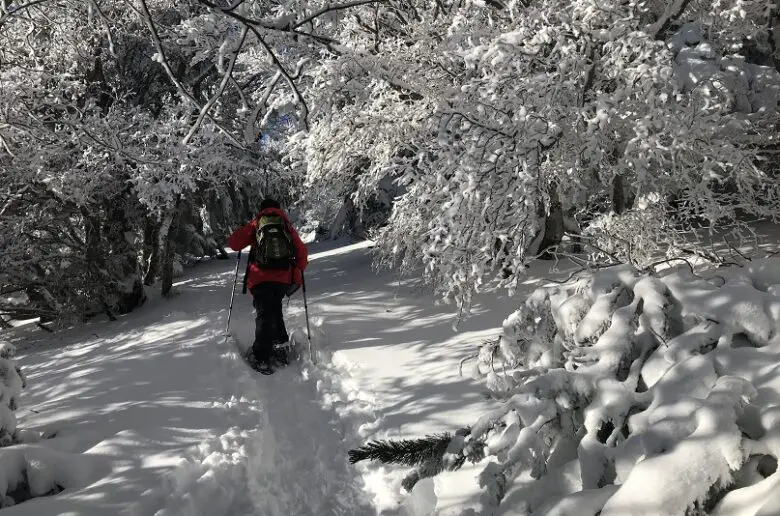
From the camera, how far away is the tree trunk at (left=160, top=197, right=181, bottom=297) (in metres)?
11.0

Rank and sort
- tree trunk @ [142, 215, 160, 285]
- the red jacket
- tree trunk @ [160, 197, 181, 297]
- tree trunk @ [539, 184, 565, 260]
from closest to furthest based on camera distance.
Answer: the red jacket
tree trunk @ [539, 184, 565, 260]
tree trunk @ [160, 197, 181, 297]
tree trunk @ [142, 215, 160, 285]

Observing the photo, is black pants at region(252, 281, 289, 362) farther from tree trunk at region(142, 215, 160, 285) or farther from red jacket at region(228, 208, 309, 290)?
tree trunk at region(142, 215, 160, 285)

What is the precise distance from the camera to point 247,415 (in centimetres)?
467

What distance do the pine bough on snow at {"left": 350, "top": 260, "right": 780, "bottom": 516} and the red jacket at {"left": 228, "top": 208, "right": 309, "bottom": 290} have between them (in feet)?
13.9

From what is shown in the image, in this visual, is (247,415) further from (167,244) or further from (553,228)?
(167,244)

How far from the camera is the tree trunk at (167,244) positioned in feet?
36.2

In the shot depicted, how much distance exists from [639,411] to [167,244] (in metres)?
11.1

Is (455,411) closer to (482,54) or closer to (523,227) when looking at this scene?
(523,227)

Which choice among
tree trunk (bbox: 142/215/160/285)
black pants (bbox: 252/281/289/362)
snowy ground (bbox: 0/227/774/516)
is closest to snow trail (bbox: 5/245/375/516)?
snowy ground (bbox: 0/227/774/516)

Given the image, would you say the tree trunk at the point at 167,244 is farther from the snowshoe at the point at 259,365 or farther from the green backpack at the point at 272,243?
the snowshoe at the point at 259,365

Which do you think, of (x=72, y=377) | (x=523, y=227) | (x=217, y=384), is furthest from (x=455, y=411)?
(x=72, y=377)

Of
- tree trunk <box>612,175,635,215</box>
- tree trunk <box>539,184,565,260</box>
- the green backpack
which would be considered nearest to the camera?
the green backpack

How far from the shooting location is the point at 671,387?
195cm

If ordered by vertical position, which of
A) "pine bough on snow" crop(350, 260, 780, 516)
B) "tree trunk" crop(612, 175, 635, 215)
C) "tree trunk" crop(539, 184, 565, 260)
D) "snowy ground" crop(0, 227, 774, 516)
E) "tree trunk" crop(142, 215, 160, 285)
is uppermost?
"tree trunk" crop(142, 215, 160, 285)
